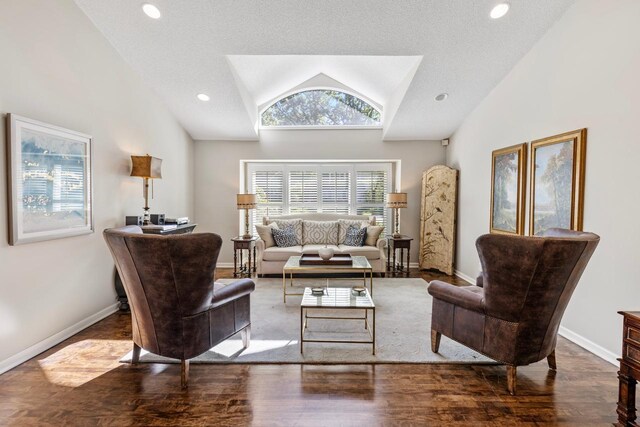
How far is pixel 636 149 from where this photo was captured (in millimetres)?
2398

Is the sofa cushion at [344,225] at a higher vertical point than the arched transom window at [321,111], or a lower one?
lower

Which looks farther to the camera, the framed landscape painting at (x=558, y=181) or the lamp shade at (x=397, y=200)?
the lamp shade at (x=397, y=200)

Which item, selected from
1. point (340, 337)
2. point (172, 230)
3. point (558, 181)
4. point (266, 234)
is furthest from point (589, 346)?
point (172, 230)

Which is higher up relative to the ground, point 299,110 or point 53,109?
point 299,110

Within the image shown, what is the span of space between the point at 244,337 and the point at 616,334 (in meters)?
3.10

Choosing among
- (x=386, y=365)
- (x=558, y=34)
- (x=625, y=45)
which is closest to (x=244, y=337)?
(x=386, y=365)

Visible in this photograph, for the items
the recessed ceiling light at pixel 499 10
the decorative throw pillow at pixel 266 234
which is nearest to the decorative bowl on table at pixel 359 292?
the decorative throw pillow at pixel 266 234

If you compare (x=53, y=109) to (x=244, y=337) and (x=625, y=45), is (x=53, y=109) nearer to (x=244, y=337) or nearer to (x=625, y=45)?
(x=244, y=337)

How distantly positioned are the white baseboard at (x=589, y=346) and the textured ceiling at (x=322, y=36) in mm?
3094

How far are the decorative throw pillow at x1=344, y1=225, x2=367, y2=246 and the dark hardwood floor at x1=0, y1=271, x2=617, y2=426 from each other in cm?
290

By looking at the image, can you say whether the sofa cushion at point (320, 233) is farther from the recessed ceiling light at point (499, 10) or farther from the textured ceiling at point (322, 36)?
the recessed ceiling light at point (499, 10)

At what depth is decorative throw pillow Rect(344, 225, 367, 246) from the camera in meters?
5.25

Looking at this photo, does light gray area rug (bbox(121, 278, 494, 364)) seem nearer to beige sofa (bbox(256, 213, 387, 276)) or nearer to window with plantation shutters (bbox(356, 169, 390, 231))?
beige sofa (bbox(256, 213, 387, 276))

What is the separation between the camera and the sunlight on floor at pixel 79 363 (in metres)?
2.28
